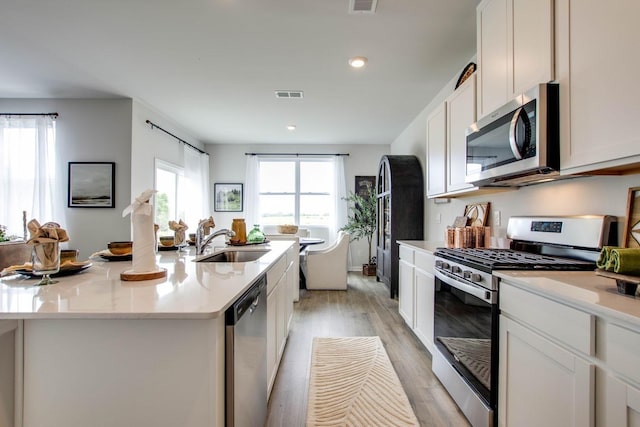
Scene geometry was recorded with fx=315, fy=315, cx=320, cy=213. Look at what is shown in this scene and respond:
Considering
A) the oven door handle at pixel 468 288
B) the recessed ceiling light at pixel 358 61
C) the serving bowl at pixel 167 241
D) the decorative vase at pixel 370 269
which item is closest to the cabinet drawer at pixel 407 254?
the oven door handle at pixel 468 288

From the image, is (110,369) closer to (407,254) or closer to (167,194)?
(407,254)

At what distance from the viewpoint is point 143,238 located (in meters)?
1.39

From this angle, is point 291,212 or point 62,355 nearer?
point 62,355

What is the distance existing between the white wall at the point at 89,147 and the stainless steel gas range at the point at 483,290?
3.86 m

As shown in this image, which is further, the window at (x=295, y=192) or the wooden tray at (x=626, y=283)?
the window at (x=295, y=192)

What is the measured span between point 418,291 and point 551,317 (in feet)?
5.16

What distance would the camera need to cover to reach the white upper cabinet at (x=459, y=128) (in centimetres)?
229

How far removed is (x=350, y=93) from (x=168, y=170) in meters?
3.10

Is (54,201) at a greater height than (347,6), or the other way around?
(347,6)

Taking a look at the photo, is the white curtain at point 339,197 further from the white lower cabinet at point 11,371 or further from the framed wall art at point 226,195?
the white lower cabinet at point 11,371

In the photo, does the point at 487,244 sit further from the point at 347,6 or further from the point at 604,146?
the point at 347,6

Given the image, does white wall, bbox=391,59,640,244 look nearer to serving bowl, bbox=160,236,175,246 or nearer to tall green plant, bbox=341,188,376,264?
tall green plant, bbox=341,188,376,264

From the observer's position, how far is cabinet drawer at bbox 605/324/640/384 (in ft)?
2.75

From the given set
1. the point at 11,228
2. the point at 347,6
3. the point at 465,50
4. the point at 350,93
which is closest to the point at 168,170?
the point at 11,228
